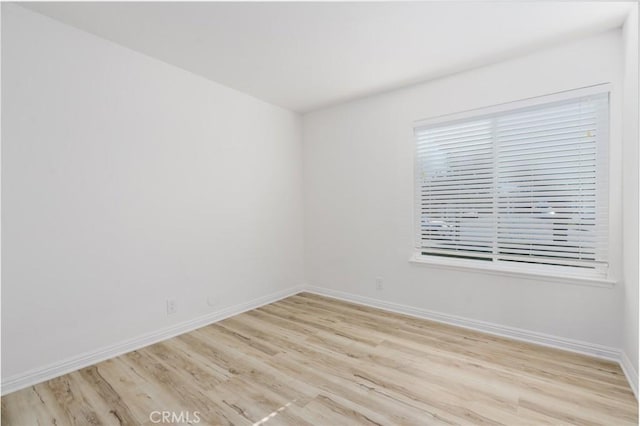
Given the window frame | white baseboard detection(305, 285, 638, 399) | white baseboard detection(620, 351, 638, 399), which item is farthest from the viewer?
the window frame

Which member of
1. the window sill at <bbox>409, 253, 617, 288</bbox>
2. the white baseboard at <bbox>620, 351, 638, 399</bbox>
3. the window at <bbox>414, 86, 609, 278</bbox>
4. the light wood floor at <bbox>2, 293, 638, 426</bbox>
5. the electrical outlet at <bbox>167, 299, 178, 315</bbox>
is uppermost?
the window at <bbox>414, 86, 609, 278</bbox>

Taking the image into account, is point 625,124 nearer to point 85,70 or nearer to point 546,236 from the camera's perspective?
point 546,236

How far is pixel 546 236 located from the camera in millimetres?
2693

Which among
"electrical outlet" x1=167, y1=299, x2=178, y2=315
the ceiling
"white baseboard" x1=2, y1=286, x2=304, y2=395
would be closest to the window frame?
the ceiling

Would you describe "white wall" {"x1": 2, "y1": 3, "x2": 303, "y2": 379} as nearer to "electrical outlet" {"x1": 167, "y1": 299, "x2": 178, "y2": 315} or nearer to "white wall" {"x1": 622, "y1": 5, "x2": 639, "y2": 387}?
"electrical outlet" {"x1": 167, "y1": 299, "x2": 178, "y2": 315}

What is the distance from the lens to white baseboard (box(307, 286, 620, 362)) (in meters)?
2.46

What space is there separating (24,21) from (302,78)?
2197 millimetres

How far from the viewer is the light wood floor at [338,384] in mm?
1805

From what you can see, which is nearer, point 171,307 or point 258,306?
point 171,307

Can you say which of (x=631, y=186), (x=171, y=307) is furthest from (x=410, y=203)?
(x=171, y=307)

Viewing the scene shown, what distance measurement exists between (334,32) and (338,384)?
105 inches

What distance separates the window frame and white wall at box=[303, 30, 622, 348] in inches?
1.8

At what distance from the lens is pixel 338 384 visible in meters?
2.12

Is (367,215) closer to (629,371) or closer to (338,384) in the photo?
(338,384)
